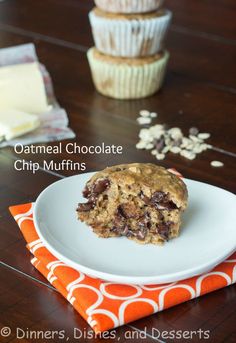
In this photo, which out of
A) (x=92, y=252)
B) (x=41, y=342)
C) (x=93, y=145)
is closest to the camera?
(x=41, y=342)

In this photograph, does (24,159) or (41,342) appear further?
(24,159)

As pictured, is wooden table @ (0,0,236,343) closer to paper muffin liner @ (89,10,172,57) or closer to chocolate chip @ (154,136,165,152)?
chocolate chip @ (154,136,165,152)

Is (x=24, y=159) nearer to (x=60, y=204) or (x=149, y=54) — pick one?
(x=60, y=204)

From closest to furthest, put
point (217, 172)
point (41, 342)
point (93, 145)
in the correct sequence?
point (41, 342) → point (217, 172) → point (93, 145)

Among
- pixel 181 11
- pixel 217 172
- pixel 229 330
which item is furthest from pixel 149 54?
pixel 229 330

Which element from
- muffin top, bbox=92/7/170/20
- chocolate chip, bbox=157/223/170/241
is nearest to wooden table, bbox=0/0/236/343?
chocolate chip, bbox=157/223/170/241

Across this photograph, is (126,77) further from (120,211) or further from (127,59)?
(120,211)

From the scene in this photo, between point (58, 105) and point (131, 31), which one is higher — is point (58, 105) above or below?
below
